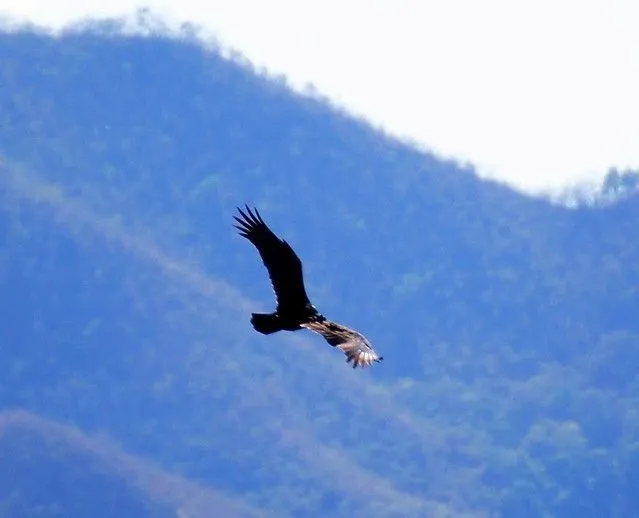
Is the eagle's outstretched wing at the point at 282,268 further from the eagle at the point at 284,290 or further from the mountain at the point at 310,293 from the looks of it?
the mountain at the point at 310,293

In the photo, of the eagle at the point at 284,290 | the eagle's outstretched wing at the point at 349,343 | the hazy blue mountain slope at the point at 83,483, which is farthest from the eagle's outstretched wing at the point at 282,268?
the hazy blue mountain slope at the point at 83,483

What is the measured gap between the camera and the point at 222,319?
10231 centimetres

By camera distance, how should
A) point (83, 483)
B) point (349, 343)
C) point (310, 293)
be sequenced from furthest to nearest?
point (310, 293) → point (83, 483) → point (349, 343)

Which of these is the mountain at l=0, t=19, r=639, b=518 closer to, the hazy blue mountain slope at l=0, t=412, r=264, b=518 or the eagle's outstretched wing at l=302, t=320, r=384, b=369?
the hazy blue mountain slope at l=0, t=412, r=264, b=518

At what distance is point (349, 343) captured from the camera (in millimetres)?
11562

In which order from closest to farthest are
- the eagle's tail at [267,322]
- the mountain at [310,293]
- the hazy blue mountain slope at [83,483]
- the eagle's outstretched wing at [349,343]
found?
the eagle's outstretched wing at [349,343] < the eagle's tail at [267,322] < the hazy blue mountain slope at [83,483] < the mountain at [310,293]

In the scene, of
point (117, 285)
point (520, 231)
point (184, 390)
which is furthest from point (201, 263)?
point (520, 231)

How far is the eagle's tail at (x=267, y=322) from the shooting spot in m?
12.1

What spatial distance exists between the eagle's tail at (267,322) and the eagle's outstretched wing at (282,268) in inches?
3.8

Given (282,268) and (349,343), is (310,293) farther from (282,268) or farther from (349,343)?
(349,343)

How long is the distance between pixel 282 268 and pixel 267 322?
1.58ft

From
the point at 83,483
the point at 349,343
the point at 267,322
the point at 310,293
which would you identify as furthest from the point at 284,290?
the point at 310,293

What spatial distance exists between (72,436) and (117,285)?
1957 centimetres

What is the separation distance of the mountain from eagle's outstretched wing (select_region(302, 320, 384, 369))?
6843cm
